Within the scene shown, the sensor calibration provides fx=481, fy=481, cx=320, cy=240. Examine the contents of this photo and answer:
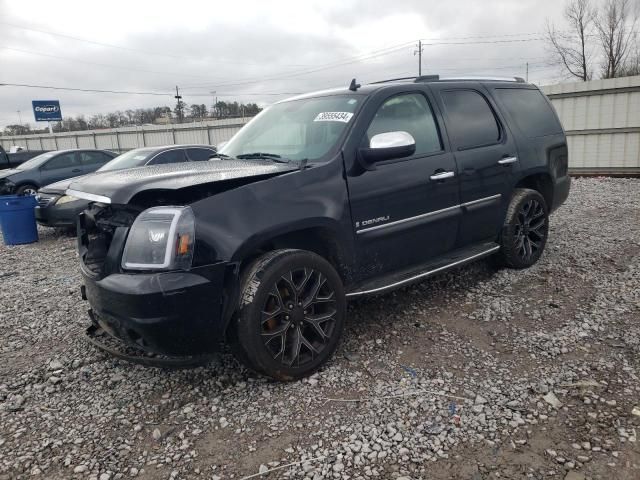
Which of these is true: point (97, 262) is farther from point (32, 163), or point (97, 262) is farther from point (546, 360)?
point (32, 163)

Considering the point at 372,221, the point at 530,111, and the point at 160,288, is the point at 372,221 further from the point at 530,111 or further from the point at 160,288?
the point at 530,111

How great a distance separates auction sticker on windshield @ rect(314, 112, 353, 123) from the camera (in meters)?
3.50

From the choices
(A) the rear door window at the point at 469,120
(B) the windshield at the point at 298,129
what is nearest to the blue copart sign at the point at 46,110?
(B) the windshield at the point at 298,129

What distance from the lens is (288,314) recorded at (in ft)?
9.59

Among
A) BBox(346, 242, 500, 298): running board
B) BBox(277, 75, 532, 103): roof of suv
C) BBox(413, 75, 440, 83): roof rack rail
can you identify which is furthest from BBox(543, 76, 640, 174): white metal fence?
BBox(413, 75, 440, 83): roof rack rail

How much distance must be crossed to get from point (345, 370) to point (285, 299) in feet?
2.14

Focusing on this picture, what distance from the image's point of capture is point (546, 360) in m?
3.16

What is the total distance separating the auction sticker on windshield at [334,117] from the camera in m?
3.50

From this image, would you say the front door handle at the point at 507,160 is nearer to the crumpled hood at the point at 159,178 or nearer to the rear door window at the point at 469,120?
the rear door window at the point at 469,120

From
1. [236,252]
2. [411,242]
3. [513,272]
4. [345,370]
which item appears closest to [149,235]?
[236,252]

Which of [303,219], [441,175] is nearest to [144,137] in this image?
[441,175]

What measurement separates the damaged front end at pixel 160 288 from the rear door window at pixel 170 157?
6706 millimetres

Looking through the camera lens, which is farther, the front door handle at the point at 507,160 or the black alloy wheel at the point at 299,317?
the front door handle at the point at 507,160

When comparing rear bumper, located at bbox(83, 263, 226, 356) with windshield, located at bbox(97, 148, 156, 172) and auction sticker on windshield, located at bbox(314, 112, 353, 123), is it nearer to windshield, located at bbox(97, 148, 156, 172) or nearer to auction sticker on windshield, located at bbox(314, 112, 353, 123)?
auction sticker on windshield, located at bbox(314, 112, 353, 123)
